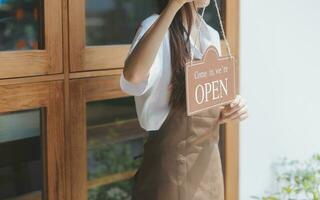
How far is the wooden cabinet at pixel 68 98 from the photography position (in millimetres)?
1196

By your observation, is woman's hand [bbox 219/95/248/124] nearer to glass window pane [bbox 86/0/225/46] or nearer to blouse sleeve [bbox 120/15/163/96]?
blouse sleeve [bbox 120/15/163/96]

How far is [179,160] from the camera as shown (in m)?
1.17

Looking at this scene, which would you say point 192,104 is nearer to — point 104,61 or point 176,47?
point 176,47

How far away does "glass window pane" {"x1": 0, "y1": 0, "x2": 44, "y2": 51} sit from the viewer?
1175mm

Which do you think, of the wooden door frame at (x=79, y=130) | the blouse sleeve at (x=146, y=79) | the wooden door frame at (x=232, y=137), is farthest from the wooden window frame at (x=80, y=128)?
the wooden door frame at (x=232, y=137)

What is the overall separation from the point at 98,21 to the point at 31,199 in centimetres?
47

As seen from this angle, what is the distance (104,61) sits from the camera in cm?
136

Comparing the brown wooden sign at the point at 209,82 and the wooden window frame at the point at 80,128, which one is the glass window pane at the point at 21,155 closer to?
the wooden window frame at the point at 80,128
